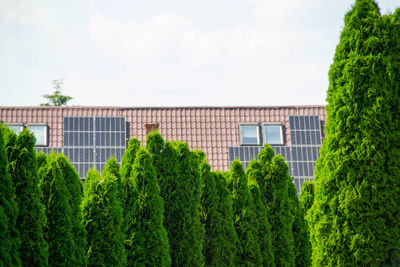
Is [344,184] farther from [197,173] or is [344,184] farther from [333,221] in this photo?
[197,173]

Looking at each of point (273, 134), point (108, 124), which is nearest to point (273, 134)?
point (273, 134)

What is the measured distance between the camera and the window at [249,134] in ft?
101

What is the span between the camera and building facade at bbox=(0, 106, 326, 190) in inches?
1116

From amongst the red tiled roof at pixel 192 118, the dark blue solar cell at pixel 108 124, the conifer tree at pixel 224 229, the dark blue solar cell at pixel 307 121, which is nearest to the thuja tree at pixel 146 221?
the conifer tree at pixel 224 229

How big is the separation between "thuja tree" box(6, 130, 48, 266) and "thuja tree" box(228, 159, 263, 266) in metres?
8.18

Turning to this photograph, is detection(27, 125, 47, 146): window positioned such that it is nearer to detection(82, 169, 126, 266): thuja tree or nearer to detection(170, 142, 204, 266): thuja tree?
detection(170, 142, 204, 266): thuja tree

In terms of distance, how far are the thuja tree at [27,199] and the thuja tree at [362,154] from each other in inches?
226

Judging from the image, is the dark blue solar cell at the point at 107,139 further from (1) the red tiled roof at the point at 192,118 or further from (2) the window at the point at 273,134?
(2) the window at the point at 273,134

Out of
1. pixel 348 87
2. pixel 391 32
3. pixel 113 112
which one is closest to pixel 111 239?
pixel 348 87

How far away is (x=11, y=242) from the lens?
861cm

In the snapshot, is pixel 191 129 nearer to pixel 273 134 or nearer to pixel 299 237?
pixel 273 134

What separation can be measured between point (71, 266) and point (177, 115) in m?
21.7

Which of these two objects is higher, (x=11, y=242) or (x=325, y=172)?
(x=325, y=172)

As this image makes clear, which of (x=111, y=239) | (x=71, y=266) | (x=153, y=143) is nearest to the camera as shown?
(x=71, y=266)
